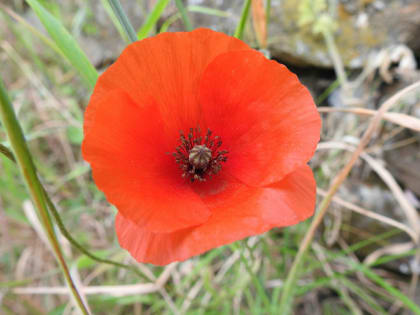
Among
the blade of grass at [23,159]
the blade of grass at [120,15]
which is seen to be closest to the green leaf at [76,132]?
the blade of grass at [120,15]

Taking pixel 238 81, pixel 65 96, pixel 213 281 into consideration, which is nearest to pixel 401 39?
pixel 238 81

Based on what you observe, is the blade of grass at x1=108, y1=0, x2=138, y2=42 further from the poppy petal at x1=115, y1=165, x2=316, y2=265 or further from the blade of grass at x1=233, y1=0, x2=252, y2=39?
A: the poppy petal at x1=115, y1=165, x2=316, y2=265

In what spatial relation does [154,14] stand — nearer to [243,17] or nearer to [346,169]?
[243,17]

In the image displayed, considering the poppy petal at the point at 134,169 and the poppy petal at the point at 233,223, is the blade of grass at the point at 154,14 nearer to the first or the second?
the poppy petal at the point at 134,169

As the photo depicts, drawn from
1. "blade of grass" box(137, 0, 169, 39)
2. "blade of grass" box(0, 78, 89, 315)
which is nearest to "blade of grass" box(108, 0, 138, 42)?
"blade of grass" box(137, 0, 169, 39)

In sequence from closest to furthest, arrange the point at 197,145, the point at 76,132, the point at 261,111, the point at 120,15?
1. the point at 120,15
2. the point at 261,111
3. the point at 197,145
4. the point at 76,132

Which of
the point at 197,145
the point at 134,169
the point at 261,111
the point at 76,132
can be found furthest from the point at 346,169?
the point at 76,132
